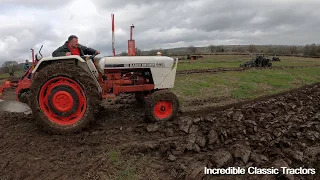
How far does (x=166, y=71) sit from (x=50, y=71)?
8.63 ft

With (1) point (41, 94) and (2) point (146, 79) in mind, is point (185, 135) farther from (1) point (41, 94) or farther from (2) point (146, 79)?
(1) point (41, 94)

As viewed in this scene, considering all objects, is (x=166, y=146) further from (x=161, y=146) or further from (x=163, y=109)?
(x=163, y=109)

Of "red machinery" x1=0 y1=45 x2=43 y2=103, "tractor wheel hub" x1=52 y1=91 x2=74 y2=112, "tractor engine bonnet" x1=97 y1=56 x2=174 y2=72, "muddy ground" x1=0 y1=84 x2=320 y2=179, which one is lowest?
"muddy ground" x1=0 y1=84 x2=320 y2=179

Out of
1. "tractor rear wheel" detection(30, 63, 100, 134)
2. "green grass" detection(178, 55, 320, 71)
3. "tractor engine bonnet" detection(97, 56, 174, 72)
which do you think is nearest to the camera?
"tractor rear wheel" detection(30, 63, 100, 134)

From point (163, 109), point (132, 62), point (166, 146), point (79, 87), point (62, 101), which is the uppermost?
point (132, 62)

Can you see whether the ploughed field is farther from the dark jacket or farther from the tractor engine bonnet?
the dark jacket

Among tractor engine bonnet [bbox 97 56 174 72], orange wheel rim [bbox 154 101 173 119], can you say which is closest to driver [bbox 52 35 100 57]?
tractor engine bonnet [bbox 97 56 174 72]

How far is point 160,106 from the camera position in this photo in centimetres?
641

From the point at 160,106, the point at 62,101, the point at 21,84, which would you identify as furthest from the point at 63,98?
the point at 160,106

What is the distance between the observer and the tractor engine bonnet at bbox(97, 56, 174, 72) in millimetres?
6375

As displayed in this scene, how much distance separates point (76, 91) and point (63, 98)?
28 cm

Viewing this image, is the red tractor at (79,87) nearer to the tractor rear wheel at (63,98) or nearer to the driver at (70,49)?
the tractor rear wheel at (63,98)

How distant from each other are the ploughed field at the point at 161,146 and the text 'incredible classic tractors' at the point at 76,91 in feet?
1.11

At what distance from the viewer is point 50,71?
17.8 feet
